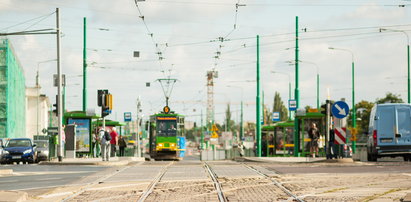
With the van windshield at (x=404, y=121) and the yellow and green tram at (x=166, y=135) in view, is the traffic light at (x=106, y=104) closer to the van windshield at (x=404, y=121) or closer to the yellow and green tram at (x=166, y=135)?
the van windshield at (x=404, y=121)

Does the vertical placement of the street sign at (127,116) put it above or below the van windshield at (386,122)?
above

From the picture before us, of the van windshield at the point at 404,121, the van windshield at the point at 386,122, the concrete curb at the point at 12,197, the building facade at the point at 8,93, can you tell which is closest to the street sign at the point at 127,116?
the building facade at the point at 8,93

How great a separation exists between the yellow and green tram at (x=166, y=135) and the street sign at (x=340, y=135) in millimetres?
19897

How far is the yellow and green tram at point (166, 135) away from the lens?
1973 inches

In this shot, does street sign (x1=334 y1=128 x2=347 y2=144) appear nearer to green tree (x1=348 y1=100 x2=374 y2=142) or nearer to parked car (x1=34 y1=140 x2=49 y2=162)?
parked car (x1=34 y1=140 x2=49 y2=162)

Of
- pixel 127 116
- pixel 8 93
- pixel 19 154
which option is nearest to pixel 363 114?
pixel 127 116

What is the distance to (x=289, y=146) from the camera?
51.7m

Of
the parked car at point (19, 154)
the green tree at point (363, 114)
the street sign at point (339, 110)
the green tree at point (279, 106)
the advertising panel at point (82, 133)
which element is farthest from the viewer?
the green tree at point (279, 106)

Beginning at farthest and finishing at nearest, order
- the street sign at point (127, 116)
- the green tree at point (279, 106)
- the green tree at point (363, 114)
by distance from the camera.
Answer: the green tree at point (279, 106) < the green tree at point (363, 114) < the street sign at point (127, 116)

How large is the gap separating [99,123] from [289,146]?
490 inches

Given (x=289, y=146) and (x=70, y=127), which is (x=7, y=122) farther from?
(x=70, y=127)

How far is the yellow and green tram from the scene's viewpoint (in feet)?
164

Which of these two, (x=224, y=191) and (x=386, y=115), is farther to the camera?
(x=386, y=115)

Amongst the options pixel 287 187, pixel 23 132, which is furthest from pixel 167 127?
pixel 23 132
